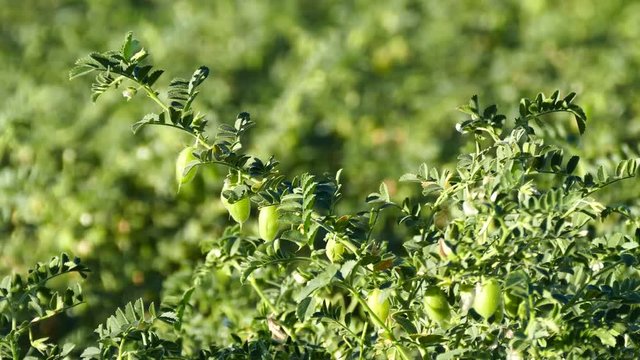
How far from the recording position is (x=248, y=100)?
5.19m

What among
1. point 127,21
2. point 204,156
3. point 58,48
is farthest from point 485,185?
point 127,21

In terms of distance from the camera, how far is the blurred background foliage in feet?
12.3

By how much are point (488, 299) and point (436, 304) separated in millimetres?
108

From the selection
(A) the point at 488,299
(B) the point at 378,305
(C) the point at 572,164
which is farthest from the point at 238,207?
(C) the point at 572,164

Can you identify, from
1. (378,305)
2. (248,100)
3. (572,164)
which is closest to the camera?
(378,305)

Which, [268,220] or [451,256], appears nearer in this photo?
[451,256]

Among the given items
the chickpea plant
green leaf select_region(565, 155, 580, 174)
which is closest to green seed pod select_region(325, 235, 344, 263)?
the chickpea plant

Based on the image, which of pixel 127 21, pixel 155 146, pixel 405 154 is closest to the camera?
pixel 155 146

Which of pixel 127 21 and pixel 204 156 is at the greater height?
pixel 127 21

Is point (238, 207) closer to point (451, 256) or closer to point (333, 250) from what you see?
point (333, 250)

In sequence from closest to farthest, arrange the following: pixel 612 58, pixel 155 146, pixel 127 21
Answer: pixel 155 146, pixel 612 58, pixel 127 21

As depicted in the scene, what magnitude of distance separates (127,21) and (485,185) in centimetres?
508

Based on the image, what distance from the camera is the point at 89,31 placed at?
6242mm

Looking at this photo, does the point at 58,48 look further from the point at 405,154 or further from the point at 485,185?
the point at 485,185
